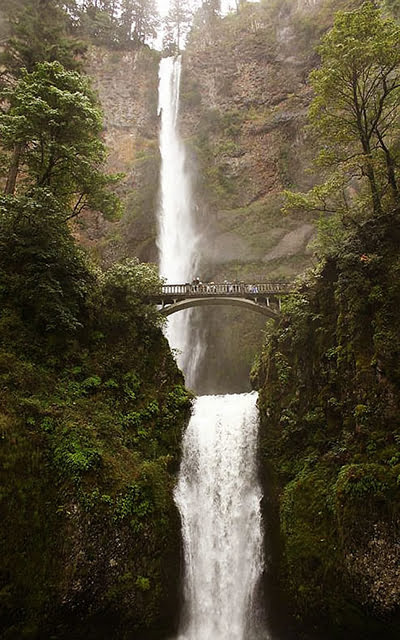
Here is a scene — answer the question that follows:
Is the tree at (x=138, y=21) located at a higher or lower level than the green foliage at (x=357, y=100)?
higher

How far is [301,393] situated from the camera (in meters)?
12.5

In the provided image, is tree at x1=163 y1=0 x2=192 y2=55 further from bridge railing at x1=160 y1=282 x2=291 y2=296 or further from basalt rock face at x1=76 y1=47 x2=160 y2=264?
bridge railing at x1=160 y1=282 x2=291 y2=296

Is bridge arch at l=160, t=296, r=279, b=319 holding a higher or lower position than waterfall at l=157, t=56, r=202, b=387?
lower

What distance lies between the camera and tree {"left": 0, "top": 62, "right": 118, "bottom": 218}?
12219 millimetres

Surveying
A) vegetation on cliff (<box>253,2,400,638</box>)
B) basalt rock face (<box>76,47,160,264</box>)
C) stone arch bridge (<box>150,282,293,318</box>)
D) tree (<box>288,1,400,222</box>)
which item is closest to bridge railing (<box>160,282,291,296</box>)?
stone arch bridge (<box>150,282,293,318</box>)

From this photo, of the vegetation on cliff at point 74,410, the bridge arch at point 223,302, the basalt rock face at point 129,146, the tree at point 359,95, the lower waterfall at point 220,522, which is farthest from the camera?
the basalt rock face at point 129,146

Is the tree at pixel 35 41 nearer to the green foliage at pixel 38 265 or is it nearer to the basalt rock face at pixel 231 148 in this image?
the green foliage at pixel 38 265

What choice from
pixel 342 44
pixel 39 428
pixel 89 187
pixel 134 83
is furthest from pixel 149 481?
pixel 134 83

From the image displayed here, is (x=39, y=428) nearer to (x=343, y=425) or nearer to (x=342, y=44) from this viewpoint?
(x=343, y=425)

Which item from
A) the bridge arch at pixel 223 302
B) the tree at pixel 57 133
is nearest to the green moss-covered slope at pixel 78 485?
the tree at pixel 57 133

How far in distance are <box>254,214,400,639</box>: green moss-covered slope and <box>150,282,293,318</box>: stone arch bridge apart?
400 centimetres

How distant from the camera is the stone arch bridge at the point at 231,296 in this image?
17922 millimetres

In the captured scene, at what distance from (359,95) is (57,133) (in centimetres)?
1004

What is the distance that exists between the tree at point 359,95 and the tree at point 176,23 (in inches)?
1617
